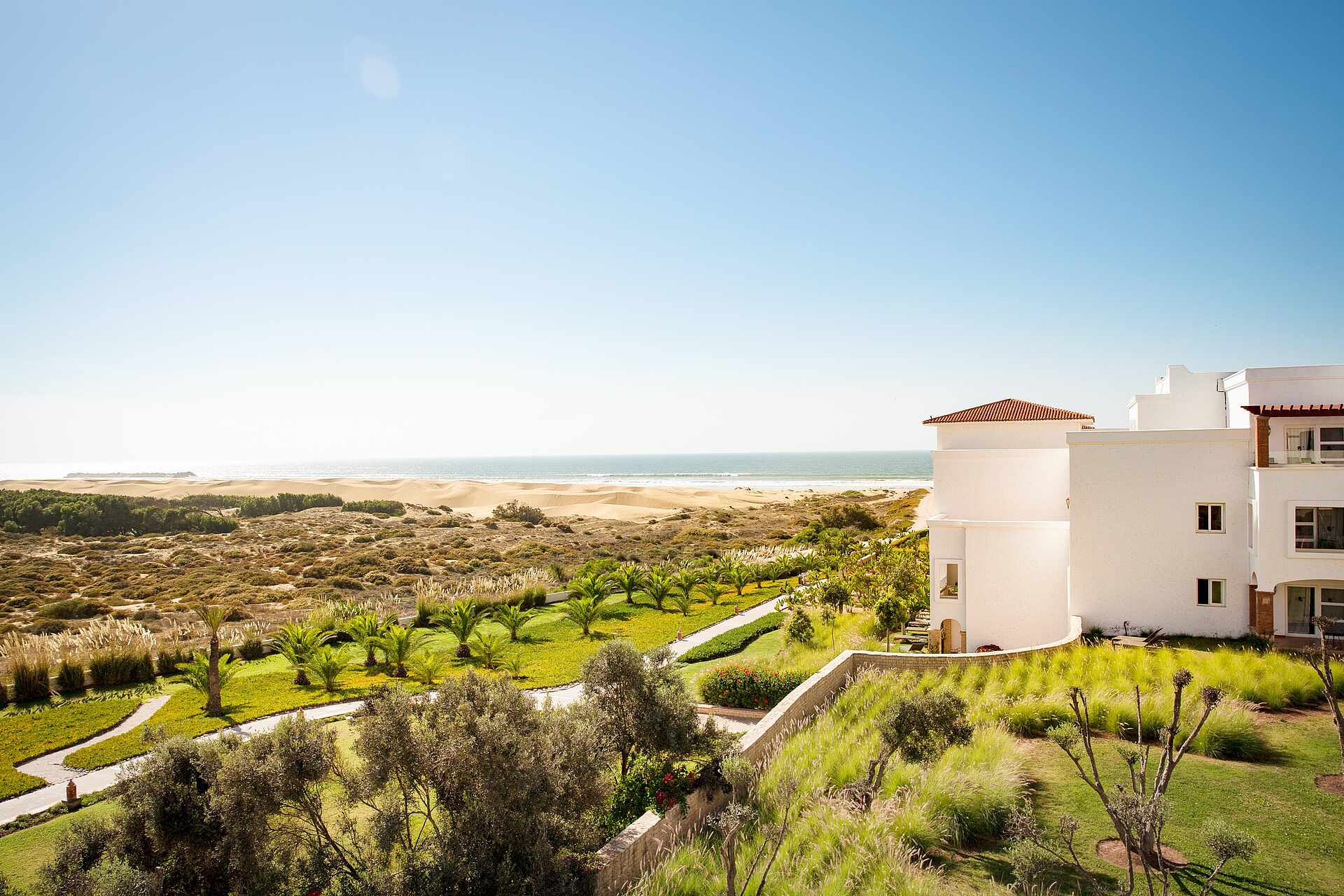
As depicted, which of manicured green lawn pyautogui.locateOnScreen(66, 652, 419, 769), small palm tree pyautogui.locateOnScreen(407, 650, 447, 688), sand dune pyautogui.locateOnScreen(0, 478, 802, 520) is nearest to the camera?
manicured green lawn pyautogui.locateOnScreen(66, 652, 419, 769)

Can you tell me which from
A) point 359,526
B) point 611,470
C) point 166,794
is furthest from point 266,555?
point 611,470

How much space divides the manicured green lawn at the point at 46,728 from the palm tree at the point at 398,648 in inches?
211

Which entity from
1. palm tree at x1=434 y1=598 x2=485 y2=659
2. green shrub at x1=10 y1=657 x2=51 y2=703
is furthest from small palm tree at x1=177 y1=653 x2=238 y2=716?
palm tree at x1=434 y1=598 x2=485 y2=659

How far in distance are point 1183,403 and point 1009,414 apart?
451 cm

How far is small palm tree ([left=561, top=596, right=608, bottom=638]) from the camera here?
72.8ft

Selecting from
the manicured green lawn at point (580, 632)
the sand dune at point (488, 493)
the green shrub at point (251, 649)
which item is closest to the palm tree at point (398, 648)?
the manicured green lawn at point (580, 632)

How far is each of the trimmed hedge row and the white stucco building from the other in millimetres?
5094

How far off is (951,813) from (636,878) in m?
3.72

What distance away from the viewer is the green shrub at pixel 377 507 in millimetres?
62062

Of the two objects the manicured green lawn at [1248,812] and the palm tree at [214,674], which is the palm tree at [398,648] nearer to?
the palm tree at [214,674]

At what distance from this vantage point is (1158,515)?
52.4 ft

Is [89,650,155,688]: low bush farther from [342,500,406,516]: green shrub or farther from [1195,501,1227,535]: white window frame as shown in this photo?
[342,500,406,516]: green shrub

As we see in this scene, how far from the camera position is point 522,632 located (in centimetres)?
2284

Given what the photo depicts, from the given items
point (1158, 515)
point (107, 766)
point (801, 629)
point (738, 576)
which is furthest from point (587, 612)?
point (1158, 515)
